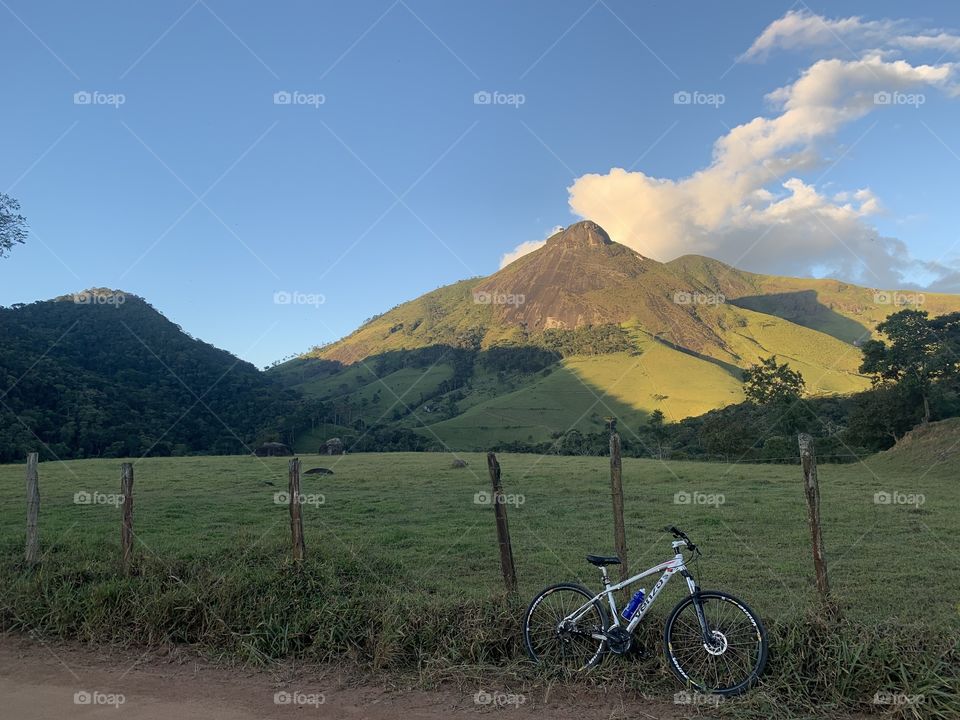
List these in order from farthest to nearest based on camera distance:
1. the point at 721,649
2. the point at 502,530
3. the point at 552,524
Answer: the point at 552,524
the point at 502,530
the point at 721,649

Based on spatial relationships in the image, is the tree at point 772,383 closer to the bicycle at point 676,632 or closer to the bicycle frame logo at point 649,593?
the bicycle frame logo at point 649,593

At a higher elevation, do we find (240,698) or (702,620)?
(702,620)

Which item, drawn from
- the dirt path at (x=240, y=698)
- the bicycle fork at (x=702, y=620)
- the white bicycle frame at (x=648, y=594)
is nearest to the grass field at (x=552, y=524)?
the bicycle fork at (x=702, y=620)

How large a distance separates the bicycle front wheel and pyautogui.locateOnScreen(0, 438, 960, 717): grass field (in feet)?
1.18

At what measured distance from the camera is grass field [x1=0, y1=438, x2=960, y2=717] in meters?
7.17

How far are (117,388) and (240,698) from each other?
9212cm

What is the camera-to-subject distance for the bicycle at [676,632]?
6.09 metres

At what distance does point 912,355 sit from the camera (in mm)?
52281

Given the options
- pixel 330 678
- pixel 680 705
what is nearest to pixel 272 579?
pixel 330 678

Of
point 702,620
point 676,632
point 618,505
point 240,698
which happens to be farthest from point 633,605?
point 240,698

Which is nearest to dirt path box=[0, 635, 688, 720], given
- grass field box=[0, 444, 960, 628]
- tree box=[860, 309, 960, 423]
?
grass field box=[0, 444, 960, 628]

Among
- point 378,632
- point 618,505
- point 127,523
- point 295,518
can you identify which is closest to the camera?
point 378,632

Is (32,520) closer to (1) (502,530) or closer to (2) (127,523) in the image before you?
(2) (127,523)

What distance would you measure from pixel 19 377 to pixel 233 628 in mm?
78609
